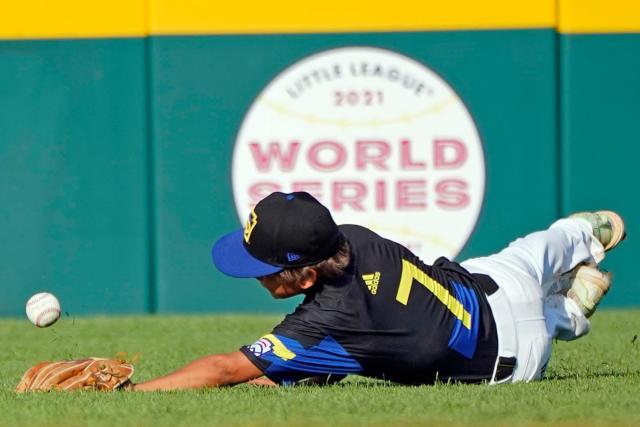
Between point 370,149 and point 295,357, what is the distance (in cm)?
461

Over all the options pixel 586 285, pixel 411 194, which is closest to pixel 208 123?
pixel 411 194

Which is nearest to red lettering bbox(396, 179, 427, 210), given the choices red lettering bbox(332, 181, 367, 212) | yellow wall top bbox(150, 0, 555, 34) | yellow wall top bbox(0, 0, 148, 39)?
red lettering bbox(332, 181, 367, 212)

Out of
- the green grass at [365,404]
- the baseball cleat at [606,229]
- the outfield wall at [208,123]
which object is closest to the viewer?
the green grass at [365,404]

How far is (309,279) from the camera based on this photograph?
5.25 meters

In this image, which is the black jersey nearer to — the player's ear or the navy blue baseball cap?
the player's ear

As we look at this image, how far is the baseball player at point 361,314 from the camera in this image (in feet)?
17.2

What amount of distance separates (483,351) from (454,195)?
4.35 metres

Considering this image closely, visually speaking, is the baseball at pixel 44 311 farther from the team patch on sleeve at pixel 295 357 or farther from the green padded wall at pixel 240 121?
the green padded wall at pixel 240 121

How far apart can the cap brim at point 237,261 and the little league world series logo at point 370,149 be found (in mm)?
4270

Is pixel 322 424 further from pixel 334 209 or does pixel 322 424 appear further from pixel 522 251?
pixel 334 209

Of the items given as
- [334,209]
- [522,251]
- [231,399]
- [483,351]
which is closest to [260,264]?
[231,399]

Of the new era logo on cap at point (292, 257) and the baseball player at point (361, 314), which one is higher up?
the new era logo on cap at point (292, 257)

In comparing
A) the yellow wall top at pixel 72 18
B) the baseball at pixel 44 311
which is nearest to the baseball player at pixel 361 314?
the baseball at pixel 44 311

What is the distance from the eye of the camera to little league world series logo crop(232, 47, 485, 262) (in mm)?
9750
